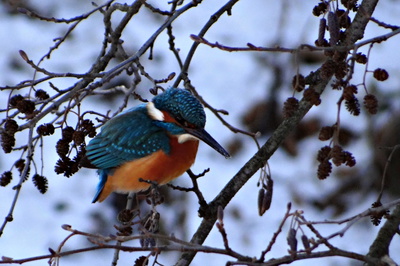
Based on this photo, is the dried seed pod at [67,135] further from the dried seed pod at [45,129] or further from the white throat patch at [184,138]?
the white throat patch at [184,138]

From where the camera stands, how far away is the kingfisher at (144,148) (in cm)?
272

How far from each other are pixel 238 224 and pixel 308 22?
6.48ft

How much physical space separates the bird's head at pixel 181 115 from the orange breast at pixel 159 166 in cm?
4

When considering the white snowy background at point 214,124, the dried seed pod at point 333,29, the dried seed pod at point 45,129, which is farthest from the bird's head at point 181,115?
the white snowy background at point 214,124

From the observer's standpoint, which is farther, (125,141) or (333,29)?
(125,141)

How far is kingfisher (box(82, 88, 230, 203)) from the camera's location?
272cm

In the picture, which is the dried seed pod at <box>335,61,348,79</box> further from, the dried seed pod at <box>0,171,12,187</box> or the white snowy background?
the white snowy background

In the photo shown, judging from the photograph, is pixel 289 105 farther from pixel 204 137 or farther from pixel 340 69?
pixel 204 137

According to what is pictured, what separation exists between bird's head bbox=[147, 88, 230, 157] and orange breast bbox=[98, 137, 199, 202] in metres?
0.04

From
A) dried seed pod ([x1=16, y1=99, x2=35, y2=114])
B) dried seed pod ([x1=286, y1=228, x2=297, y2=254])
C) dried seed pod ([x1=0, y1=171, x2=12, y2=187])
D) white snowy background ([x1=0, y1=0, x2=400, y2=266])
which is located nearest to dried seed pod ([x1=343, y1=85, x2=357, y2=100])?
dried seed pod ([x1=286, y1=228, x2=297, y2=254])

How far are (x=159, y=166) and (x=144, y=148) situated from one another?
0.10m

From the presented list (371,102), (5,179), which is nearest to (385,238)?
(371,102)

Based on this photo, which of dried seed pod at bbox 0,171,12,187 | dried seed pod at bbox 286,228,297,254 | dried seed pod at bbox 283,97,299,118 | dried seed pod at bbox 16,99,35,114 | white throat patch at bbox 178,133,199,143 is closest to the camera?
dried seed pod at bbox 286,228,297,254

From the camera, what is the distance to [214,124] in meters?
5.75
